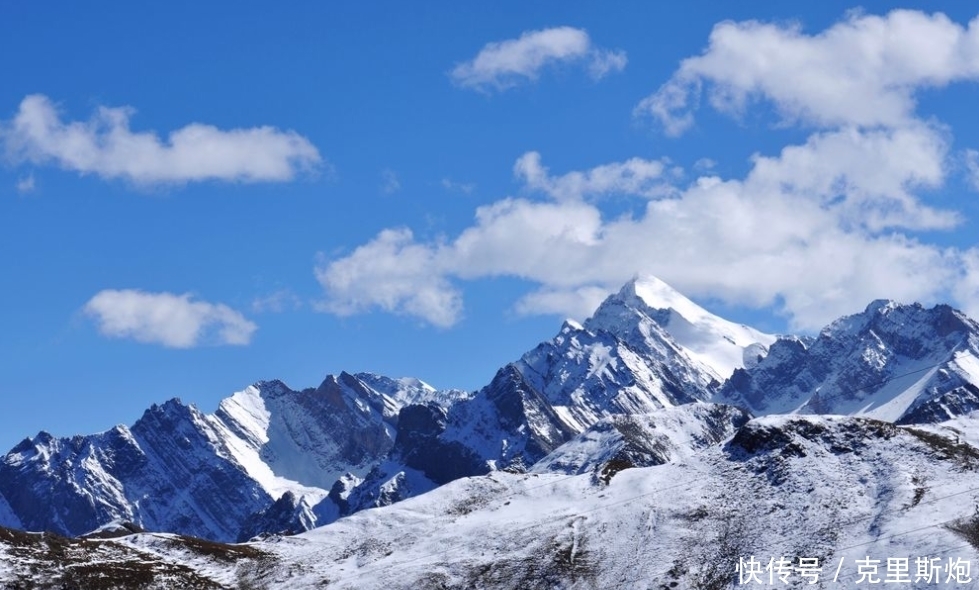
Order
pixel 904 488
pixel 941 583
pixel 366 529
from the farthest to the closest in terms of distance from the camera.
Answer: pixel 366 529
pixel 904 488
pixel 941 583

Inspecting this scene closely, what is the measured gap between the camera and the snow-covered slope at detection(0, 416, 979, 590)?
492ft

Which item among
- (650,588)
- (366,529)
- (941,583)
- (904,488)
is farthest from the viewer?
(366,529)

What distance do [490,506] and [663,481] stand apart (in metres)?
21.4

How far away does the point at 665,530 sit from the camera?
161625 millimetres

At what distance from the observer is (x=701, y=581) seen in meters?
148

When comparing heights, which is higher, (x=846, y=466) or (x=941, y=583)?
(x=846, y=466)

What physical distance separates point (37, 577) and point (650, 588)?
61362 millimetres

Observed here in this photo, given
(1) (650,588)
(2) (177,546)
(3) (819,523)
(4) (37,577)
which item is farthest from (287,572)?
(3) (819,523)

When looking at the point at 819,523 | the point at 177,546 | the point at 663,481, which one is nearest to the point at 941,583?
the point at 819,523

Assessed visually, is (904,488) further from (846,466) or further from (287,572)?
(287,572)

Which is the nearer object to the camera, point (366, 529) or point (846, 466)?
point (846, 466)

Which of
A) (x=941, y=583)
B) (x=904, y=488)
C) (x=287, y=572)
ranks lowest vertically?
(x=941, y=583)

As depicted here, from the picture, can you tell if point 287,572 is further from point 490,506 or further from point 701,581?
point 701,581

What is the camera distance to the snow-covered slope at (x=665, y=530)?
150 metres
